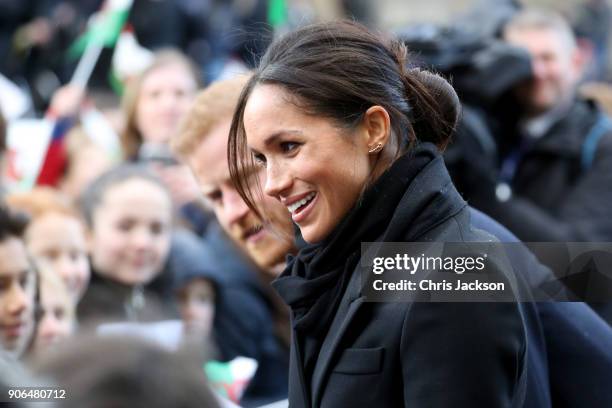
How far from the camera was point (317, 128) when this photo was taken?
2.10 metres

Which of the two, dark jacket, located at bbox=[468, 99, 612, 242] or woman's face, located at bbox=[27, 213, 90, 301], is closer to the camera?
woman's face, located at bbox=[27, 213, 90, 301]

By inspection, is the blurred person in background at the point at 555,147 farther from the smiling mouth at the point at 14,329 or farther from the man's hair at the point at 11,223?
the smiling mouth at the point at 14,329

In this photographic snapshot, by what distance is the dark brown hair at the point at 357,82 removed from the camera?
209 centimetres

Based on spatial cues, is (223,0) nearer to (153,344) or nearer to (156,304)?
(156,304)

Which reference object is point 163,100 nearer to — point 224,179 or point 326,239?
point 224,179

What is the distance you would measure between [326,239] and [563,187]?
8.92 feet

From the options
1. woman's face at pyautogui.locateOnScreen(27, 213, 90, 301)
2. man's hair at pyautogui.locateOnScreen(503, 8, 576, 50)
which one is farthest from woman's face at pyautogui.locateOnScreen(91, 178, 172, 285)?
man's hair at pyautogui.locateOnScreen(503, 8, 576, 50)

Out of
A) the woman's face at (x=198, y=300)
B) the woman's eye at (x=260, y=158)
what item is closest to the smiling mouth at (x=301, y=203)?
the woman's eye at (x=260, y=158)

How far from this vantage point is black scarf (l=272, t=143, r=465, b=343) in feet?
6.68

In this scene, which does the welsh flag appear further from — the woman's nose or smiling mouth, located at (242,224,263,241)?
the woman's nose

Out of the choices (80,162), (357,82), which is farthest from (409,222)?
(80,162)

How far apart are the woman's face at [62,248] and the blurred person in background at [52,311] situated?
0.60ft

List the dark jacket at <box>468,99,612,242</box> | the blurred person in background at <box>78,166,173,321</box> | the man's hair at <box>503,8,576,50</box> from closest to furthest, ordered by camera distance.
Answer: the blurred person in background at <box>78,166,173,321</box>
the dark jacket at <box>468,99,612,242</box>
the man's hair at <box>503,8,576,50</box>

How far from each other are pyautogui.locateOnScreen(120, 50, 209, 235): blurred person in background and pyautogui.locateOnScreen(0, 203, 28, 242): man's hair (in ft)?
5.13
